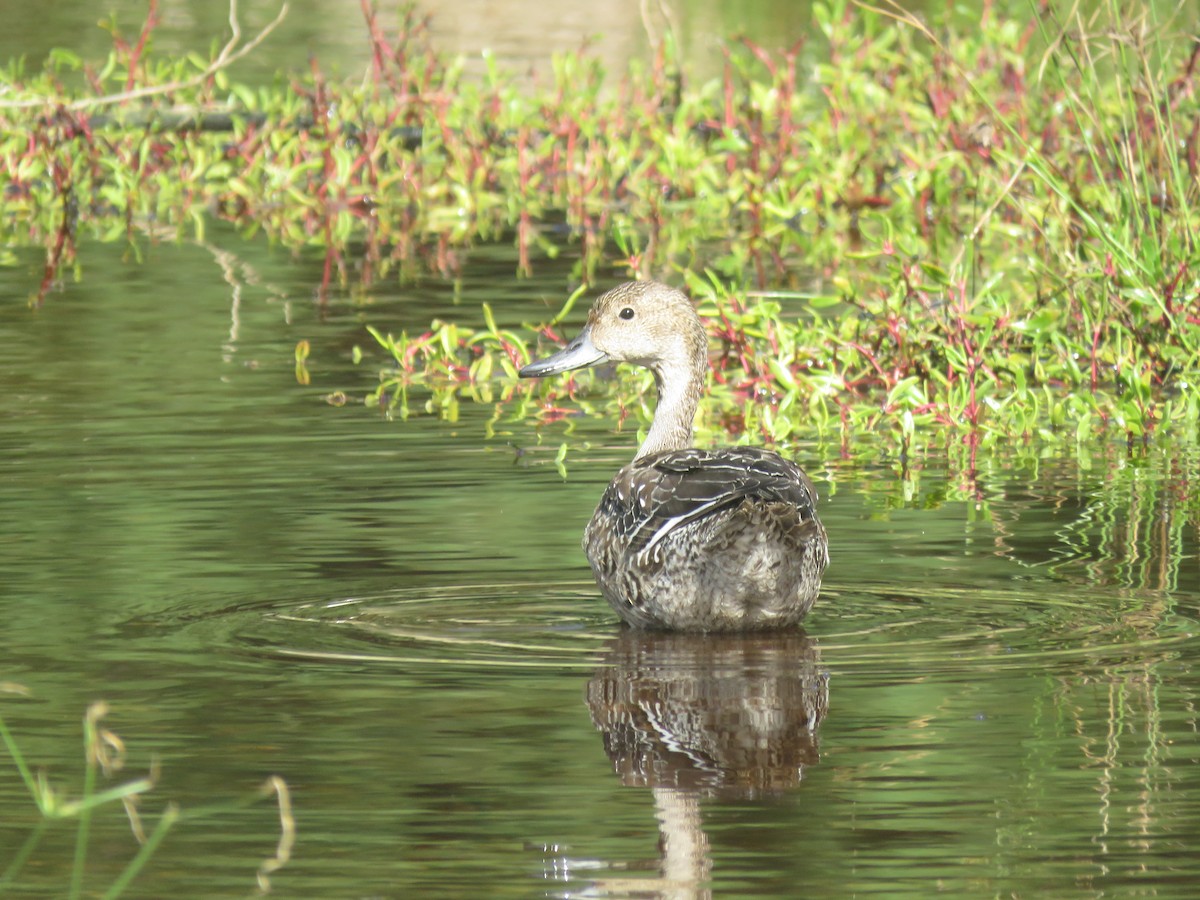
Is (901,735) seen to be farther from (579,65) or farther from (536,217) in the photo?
(579,65)

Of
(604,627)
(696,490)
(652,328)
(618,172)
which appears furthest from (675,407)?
(618,172)

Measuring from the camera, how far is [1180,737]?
609cm

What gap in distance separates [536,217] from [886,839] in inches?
538

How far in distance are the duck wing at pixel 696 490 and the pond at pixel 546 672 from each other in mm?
334

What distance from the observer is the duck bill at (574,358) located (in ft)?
29.4

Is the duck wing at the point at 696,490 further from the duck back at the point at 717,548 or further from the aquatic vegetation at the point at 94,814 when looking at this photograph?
the aquatic vegetation at the point at 94,814

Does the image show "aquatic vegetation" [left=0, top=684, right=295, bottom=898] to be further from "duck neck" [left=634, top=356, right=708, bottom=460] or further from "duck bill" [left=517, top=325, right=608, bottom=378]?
"duck bill" [left=517, top=325, right=608, bottom=378]

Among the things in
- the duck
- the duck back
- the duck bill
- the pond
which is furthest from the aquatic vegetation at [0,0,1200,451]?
the duck back

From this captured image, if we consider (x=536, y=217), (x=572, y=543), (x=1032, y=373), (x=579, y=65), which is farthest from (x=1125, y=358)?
(x=579, y=65)

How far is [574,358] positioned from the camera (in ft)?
29.8

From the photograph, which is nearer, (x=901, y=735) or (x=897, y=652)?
(x=901, y=735)

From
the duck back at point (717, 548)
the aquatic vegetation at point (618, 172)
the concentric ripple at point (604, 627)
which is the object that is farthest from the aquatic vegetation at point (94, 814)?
the aquatic vegetation at point (618, 172)

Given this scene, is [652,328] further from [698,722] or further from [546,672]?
[698,722]

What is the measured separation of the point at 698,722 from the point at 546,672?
67 centimetres
